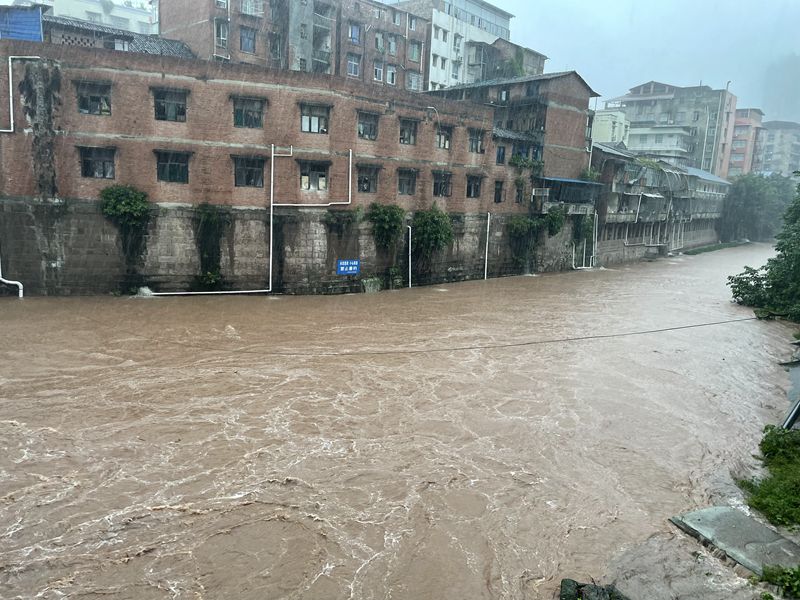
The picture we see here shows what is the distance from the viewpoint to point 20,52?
64.0 ft

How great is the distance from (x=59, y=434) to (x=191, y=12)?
95.5ft

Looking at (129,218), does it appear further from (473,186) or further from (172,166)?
(473,186)

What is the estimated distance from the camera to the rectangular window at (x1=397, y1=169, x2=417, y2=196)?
27391 mm

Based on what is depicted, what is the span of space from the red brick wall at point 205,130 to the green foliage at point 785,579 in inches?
787

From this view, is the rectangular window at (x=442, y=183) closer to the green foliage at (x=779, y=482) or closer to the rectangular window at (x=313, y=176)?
the rectangular window at (x=313, y=176)

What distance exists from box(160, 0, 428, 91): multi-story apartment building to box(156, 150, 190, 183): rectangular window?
42.4 feet

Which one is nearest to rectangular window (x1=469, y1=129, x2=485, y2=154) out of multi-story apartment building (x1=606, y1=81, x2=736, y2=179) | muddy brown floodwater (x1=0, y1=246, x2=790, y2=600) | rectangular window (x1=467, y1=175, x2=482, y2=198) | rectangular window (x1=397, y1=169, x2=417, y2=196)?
rectangular window (x1=467, y1=175, x2=482, y2=198)

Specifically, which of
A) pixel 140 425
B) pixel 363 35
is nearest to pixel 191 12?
pixel 363 35

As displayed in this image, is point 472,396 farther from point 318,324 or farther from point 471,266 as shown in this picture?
point 471,266

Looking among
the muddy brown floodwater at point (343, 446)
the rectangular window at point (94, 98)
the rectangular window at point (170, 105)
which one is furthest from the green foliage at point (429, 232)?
the rectangular window at point (94, 98)

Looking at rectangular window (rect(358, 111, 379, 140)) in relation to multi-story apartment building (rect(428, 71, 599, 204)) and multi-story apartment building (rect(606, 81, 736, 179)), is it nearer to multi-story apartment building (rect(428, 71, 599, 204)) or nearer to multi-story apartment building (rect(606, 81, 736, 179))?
multi-story apartment building (rect(428, 71, 599, 204))

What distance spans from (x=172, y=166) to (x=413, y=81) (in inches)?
1074

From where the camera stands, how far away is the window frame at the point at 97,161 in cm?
2075

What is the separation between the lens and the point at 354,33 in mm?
39469
